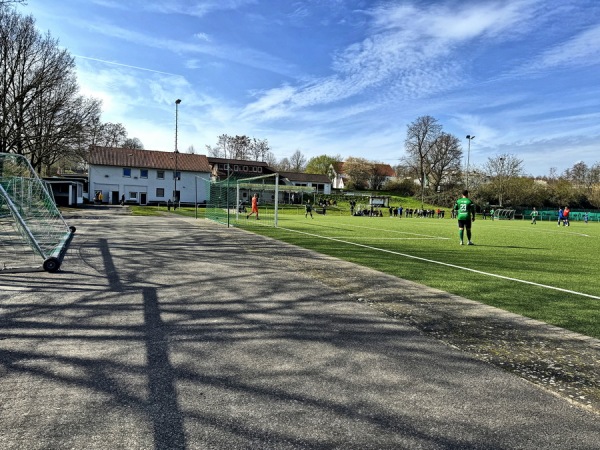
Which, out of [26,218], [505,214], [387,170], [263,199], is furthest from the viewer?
[387,170]

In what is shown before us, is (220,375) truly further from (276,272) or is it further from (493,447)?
(276,272)

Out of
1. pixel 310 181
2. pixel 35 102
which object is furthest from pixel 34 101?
pixel 310 181

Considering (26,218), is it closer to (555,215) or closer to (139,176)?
(139,176)

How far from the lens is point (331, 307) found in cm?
588

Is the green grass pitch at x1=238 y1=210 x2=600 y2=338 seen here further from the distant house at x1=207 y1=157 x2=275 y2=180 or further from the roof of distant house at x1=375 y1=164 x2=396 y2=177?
the roof of distant house at x1=375 y1=164 x2=396 y2=177

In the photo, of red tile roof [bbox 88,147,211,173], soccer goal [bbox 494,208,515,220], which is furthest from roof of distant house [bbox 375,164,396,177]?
red tile roof [bbox 88,147,211,173]

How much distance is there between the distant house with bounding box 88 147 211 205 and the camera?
2495 inches

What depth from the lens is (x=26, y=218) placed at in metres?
12.7

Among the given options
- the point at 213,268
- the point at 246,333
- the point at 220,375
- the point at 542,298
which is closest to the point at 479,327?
the point at 542,298

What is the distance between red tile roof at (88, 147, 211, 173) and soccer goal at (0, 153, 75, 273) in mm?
51698

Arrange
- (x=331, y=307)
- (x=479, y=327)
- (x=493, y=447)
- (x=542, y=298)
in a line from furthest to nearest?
(x=542, y=298)
(x=331, y=307)
(x=479, y=327)
(x=493, y=447)

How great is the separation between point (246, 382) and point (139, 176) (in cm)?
6815

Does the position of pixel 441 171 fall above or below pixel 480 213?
above

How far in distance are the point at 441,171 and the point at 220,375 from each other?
94.4 m
